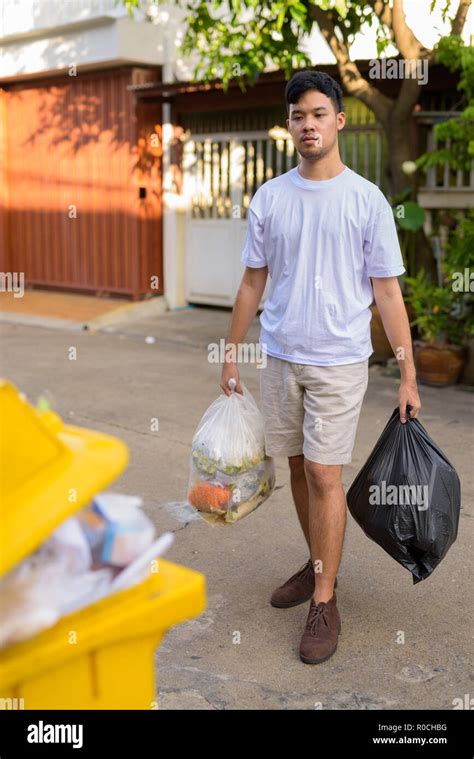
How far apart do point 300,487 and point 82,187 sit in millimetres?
10038

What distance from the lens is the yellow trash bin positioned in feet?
5.93

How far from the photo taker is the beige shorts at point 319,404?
3.37 m

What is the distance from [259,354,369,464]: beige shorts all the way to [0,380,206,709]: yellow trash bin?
4.18ft

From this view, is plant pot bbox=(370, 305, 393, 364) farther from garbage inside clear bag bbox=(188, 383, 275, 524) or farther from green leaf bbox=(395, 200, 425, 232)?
garbage inside clear bag bbox=(188, 383, 275, 524)

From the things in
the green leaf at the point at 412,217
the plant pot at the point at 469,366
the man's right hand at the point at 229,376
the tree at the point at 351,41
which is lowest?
the plant pot at the point at 469,366

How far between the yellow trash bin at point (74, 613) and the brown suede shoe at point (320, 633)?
1.23 m

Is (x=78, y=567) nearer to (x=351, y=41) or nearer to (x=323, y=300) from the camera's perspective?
(x=323, y=300)

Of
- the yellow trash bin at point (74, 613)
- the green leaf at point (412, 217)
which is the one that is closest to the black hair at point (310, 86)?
the yellow trash bin at point (74, 613)

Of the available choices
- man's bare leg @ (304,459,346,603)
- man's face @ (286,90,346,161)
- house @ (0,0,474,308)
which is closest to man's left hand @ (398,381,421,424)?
man's bare leg @ (304,459,346,603)

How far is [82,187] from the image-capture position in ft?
42.3

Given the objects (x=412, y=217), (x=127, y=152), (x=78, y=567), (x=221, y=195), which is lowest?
(x=78, y=567)

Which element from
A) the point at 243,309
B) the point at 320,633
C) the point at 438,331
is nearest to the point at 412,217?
the point at 438,331

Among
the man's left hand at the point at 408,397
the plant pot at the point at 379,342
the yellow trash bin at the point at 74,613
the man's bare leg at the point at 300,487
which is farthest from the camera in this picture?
the plant pot at the point at 379,342

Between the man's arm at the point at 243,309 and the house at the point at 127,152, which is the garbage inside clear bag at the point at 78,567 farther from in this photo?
the house at the point at 127,152
